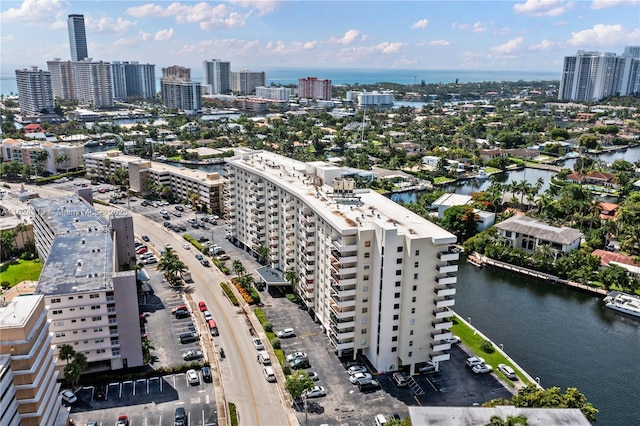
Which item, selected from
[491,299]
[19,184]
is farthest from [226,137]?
[491,299]

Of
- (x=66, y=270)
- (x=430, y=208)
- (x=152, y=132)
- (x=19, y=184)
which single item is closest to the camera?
(x=66, y=270)

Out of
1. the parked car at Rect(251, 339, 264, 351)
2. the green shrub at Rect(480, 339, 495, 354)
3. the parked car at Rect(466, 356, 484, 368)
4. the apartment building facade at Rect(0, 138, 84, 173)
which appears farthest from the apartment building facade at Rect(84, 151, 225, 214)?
the parked car at Rect(466, 356, 484, 368)

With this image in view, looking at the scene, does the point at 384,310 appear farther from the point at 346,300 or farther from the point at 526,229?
the point at 526,229

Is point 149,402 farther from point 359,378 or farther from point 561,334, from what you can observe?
point 561,334

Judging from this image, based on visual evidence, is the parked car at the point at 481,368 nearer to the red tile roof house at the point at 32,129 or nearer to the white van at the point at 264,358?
the white van at the point at 264,358

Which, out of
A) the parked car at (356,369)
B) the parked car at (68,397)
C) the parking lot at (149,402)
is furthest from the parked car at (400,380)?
the parked car at (68,397)

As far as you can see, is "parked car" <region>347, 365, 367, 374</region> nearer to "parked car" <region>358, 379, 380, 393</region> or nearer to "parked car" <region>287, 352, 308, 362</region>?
"parked car" <region>358, 379, 380, 393</region>

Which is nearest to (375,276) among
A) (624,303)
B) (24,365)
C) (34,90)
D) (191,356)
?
(191,356)
